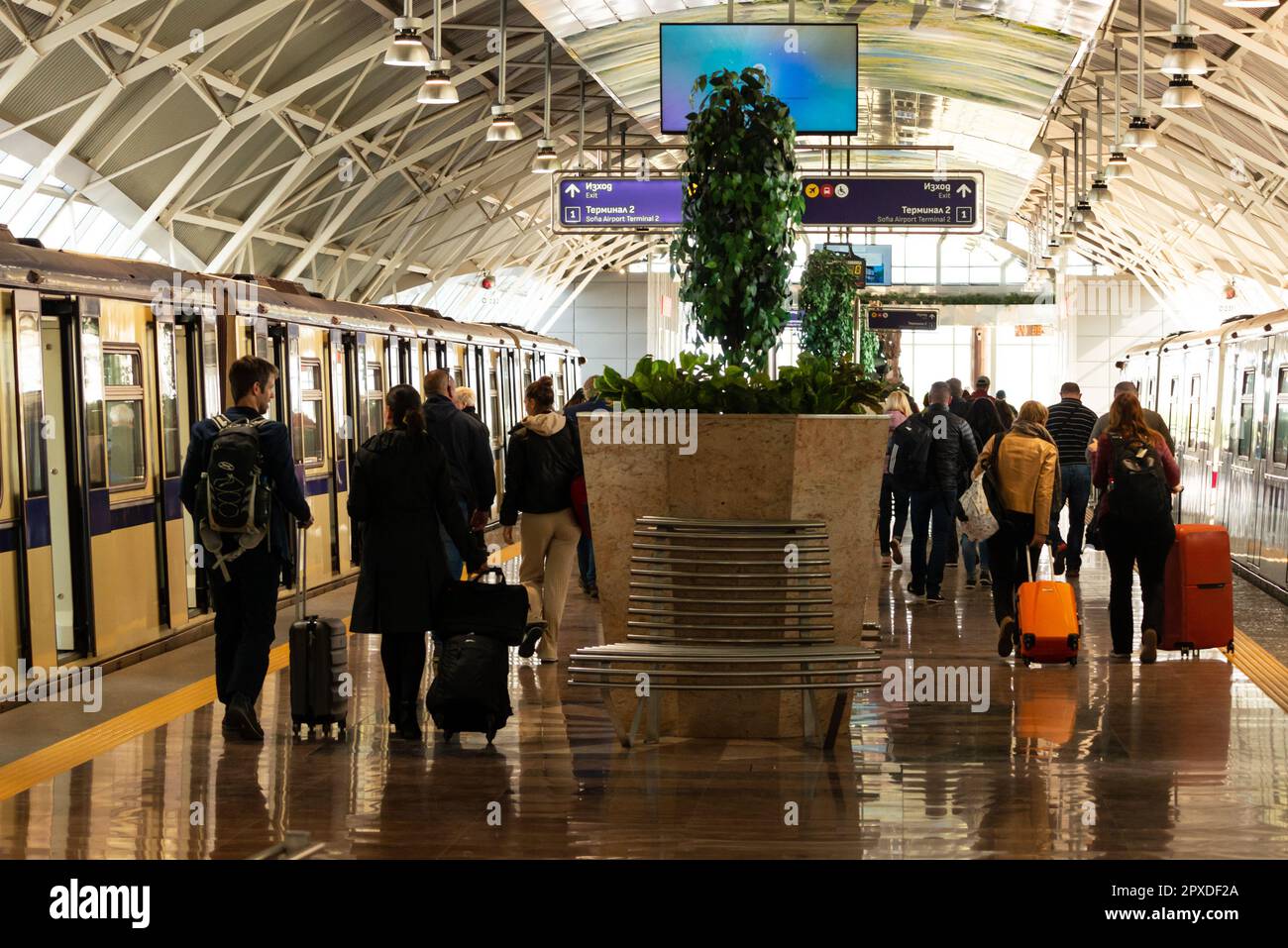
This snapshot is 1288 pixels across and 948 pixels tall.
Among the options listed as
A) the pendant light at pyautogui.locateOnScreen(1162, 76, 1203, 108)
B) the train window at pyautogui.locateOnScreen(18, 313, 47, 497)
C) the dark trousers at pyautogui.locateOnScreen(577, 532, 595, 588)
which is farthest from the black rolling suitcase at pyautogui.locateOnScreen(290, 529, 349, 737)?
the pendant light at pyautogui.locateOnScreen(1162, 76, 1203, 108)

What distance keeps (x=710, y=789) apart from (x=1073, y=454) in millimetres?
9697

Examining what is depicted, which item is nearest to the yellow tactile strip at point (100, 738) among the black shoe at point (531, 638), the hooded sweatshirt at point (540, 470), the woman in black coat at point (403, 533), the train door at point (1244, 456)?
the woman in black coat at point (403, 533)

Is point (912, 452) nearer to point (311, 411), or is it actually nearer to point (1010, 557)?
point (1010, 557)

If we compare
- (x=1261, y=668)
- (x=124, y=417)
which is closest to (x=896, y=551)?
(x=1261, y=668)

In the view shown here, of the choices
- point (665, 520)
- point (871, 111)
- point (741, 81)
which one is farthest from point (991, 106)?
point (665, 520)

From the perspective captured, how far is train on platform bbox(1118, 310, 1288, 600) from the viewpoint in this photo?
1428 cm

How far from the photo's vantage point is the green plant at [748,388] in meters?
7.77

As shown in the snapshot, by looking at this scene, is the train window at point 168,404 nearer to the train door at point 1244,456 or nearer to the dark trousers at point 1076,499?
the dark trousers at point 1076,499

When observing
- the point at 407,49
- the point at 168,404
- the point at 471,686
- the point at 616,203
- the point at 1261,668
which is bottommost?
the point at 1261,668

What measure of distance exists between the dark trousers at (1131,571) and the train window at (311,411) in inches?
280

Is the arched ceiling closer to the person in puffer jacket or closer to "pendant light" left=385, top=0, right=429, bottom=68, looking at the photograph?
"pendant light" left=385, top=0, right=429, bottom=68

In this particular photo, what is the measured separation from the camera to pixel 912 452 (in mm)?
13406
